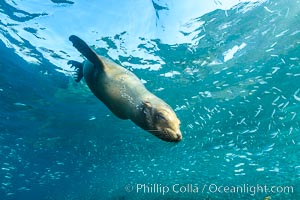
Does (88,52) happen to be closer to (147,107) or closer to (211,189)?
(147,107)

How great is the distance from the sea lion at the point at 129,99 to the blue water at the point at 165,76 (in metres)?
6.89

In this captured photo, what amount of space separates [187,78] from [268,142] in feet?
48.3

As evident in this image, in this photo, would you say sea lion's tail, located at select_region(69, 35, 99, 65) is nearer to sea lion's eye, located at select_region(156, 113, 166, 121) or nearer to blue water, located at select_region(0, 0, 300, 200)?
sea lion's eye, located at select_region(156, 113, 166, 121)

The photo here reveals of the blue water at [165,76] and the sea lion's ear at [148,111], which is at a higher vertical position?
the blue water at [165,76]

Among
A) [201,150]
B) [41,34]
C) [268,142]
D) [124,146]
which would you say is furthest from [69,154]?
[41,34]

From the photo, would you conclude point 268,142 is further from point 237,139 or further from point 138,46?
point 138,46

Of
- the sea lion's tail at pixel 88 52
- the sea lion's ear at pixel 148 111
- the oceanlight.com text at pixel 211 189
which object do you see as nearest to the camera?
the sea lion's ear at pixel 148 111

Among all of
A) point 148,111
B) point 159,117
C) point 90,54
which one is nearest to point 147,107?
point 148,111

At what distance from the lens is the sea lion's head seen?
2322 mm

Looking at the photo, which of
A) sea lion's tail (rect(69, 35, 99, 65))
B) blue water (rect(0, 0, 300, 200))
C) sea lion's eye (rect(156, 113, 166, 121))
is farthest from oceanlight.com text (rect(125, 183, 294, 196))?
sea lion's eye (rect(156, 113, 166, 121))

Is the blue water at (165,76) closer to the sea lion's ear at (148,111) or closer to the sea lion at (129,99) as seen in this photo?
the sea lion at (129,99)

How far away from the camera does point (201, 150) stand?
94.9 ft

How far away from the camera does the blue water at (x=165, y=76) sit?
10.2m

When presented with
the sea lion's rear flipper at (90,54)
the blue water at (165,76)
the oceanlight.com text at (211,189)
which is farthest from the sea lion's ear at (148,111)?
the oceanlight.com text at (211,189)
